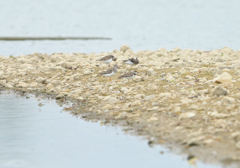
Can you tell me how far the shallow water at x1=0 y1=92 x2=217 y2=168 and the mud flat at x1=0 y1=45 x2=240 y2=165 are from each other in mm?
499

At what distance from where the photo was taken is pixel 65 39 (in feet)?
144

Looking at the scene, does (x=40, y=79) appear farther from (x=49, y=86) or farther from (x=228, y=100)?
(x=228, y=100)

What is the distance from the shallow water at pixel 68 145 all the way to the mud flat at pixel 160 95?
499 mm

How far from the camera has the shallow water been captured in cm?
1016

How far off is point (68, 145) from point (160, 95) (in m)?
4.20

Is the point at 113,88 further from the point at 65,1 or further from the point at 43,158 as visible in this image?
the point at 65,1

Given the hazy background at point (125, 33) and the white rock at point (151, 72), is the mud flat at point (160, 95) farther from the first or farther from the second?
the hazy background at point (125, 33)

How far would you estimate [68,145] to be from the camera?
11523 millimetres

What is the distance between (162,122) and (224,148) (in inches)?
102

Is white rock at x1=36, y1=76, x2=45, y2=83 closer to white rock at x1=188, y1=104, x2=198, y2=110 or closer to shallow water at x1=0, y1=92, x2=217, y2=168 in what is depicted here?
shallow water at x1=0, y1=92, x2=217, y2=168

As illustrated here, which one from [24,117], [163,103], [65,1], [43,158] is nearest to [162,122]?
[163,103]

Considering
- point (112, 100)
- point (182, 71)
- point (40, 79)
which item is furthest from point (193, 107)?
point (40, 79)

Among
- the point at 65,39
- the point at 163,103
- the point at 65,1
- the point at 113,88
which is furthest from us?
the point at 65,1

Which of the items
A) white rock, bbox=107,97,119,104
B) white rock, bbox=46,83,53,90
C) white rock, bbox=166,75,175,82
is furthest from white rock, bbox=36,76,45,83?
white rock, bbox=166,75,175,82
